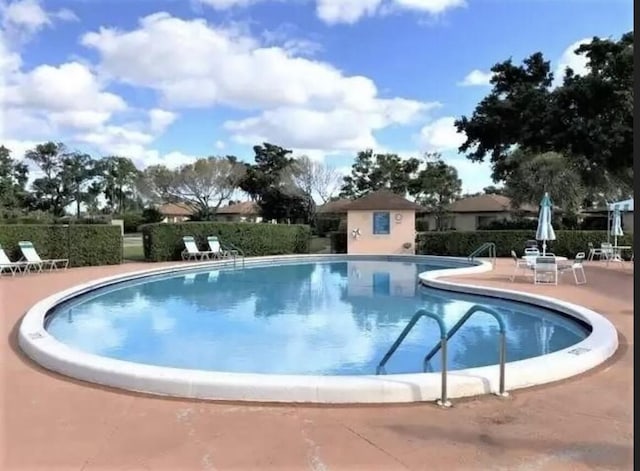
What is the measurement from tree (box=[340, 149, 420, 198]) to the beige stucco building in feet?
51.3

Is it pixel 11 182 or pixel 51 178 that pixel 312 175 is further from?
pixel 51 178

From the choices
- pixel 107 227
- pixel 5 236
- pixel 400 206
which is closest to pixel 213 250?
pixel 107 227

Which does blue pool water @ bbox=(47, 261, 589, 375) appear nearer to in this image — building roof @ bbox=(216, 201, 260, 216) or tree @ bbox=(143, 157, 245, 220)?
tree @ bbox=(143, 157, 245, 220)

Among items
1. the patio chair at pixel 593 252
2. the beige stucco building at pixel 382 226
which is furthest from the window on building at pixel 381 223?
the patio chair at pixel 593 252

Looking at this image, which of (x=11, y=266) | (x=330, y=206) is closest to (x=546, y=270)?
(x=11, y=266)

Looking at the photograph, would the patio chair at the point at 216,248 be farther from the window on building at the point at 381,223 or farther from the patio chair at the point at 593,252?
the patio chair at the point at 593,252

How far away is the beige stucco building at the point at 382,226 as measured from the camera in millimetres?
26828

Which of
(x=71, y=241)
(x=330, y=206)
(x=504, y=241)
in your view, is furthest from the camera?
(x=330, y=206)

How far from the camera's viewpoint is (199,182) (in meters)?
42.4

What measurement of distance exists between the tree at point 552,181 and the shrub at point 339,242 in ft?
30.6

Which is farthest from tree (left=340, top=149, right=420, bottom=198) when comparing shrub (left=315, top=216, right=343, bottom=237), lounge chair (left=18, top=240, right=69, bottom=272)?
lounge chair (left=18, top=240, right=69, bottom=272)

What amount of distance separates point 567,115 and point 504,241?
8086 mm

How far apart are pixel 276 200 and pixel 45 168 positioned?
23.0m

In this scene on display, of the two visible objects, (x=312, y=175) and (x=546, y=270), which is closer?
Answer: (x=546, y=270)
